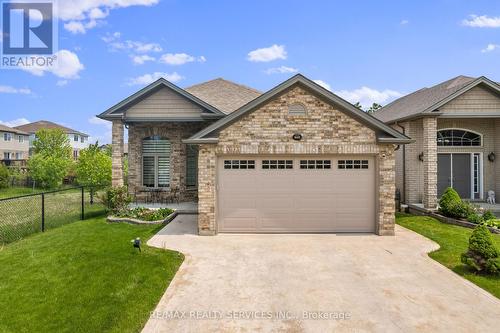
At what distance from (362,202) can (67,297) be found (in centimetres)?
845

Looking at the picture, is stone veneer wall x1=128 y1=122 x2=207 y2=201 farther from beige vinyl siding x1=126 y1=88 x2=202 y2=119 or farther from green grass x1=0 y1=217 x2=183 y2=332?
green grass x1=0 y1=217 x2=183 y2=332

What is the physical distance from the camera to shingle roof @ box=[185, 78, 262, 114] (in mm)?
14427

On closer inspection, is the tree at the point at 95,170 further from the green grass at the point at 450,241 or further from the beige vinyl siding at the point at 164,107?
the green grass at the point at 450,241

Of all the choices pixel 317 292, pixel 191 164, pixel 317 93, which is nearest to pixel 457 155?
pixel 317 93

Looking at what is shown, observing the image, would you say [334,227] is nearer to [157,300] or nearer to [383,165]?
[383,165]

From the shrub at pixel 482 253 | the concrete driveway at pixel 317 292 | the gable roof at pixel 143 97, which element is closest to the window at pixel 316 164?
the concrete driveway at pixel 317 292

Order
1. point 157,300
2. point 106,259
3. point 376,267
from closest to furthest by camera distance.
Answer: point 157,300 < point 376,267 < point 106,259

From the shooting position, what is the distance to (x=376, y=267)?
6973 millimetres

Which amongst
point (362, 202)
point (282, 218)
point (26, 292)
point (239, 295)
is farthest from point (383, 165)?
point (26, 292)

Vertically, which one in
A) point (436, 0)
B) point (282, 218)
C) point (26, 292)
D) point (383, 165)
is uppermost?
point (436, 0)

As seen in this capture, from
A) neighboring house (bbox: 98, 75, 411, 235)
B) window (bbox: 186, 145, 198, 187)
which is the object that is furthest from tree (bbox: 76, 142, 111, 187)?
neighboring house (bbox: 98, 75, 411, 235)

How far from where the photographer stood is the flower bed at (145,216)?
11.5 metres

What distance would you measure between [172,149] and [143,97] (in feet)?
9.15

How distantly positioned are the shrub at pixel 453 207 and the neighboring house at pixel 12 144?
44.6 meters
